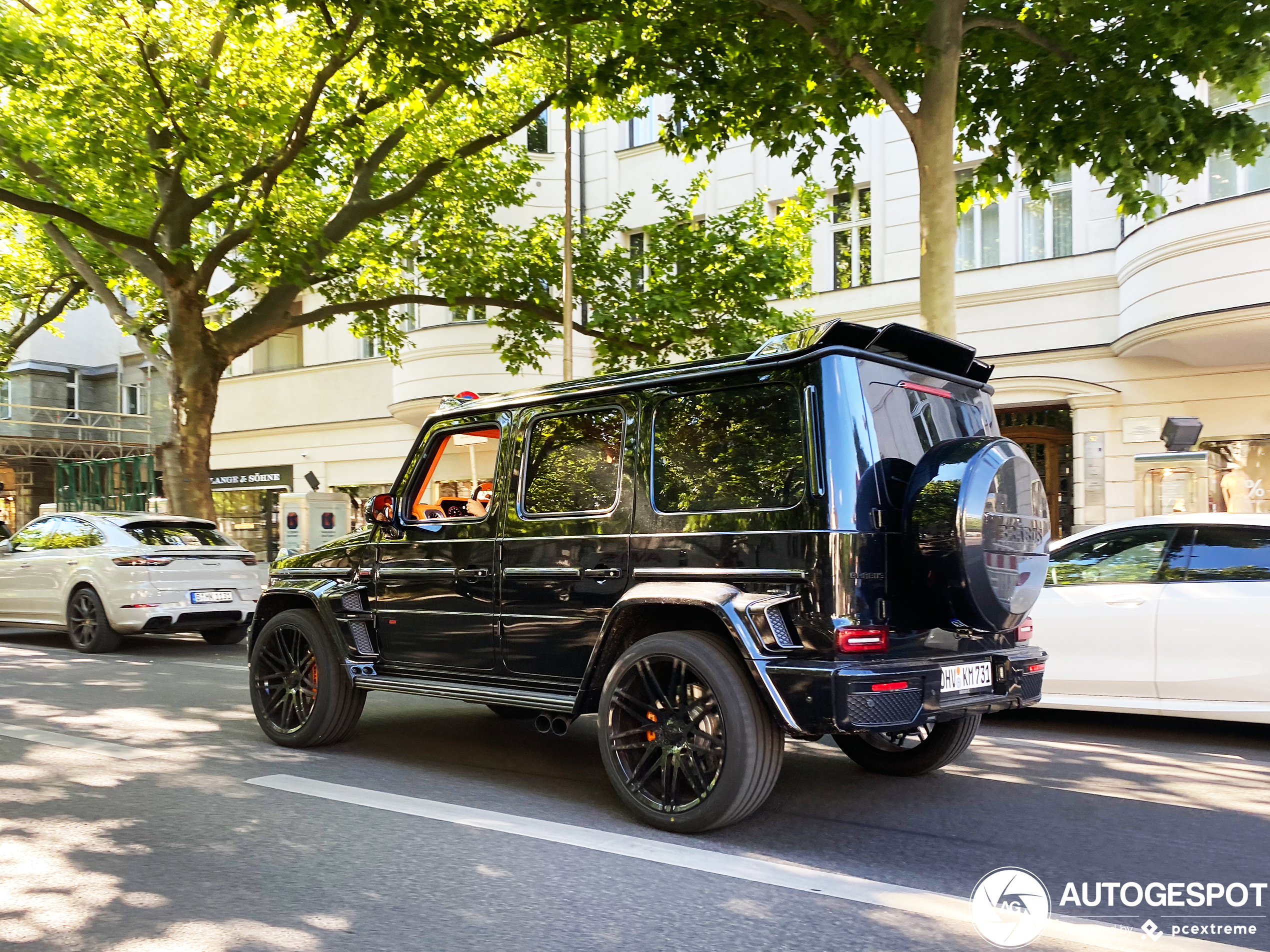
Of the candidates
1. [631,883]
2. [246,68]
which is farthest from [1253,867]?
[246,68]

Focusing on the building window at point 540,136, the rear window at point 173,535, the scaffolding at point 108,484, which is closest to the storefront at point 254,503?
the scaffolding at point 108,484

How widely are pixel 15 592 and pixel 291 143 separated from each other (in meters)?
6.48

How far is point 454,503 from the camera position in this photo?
20.6ft

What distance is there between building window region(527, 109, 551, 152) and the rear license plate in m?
18.9

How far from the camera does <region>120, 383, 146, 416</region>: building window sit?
A: 35625 mm

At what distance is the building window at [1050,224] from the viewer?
16609mm

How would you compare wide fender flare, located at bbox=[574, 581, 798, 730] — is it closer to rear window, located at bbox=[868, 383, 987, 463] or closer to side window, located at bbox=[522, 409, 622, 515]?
side window, located at bbox=[522, 409, 622, 515]

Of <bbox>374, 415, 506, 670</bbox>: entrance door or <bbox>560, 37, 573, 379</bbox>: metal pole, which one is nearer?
<bbox>374, 415, 506, 670</bbox>: entrance door

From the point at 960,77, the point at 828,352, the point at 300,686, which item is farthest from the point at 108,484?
the point at 828,352

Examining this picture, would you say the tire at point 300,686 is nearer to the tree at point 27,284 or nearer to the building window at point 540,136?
the building window at point 540,136

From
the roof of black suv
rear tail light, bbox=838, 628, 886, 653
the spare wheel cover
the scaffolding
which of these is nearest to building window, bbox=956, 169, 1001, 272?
the roof of black suv

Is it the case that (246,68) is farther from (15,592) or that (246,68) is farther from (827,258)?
(827,258)

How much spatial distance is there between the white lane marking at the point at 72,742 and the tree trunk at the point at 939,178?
7.30 meters

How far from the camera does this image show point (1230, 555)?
267 inches
